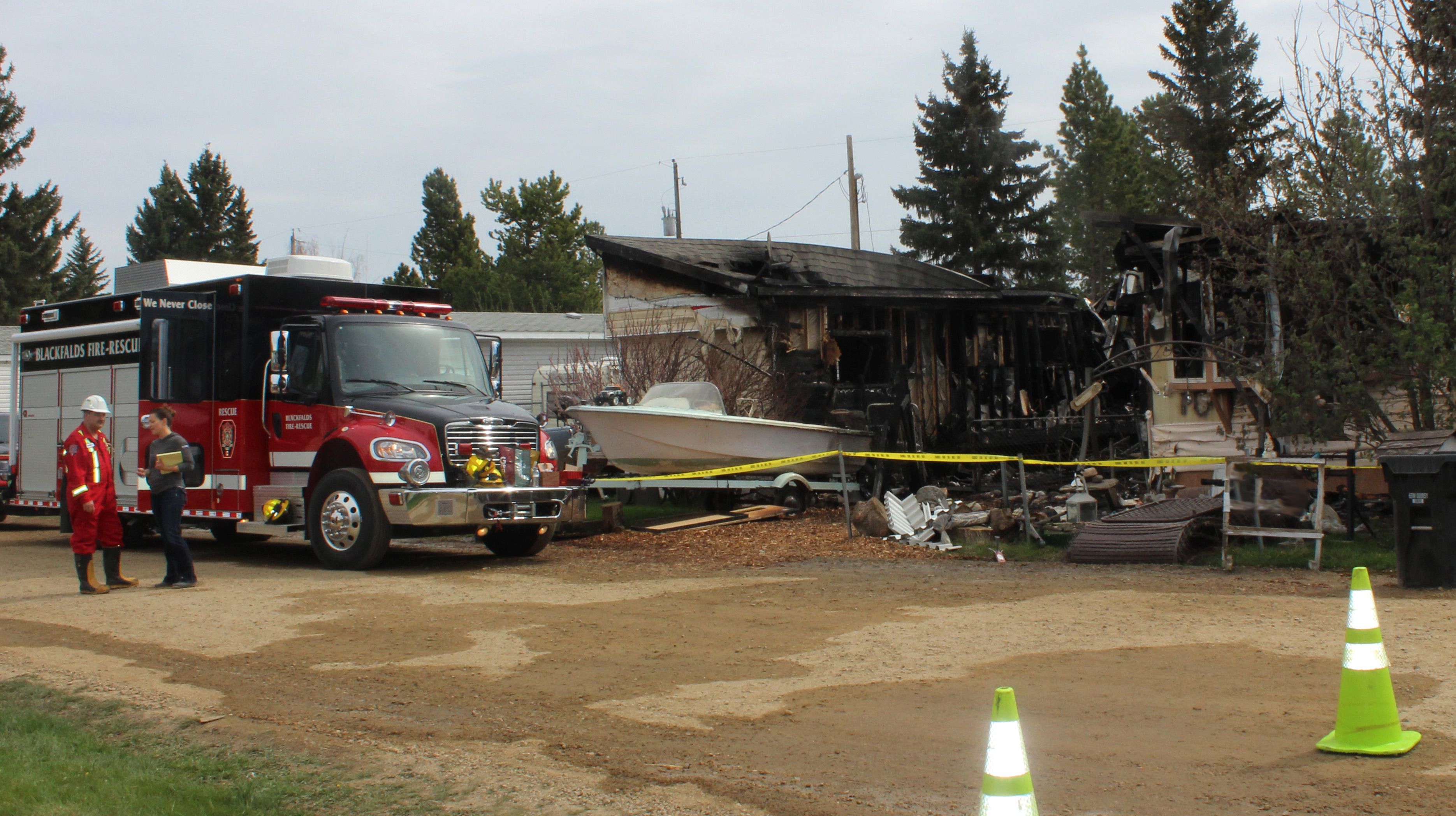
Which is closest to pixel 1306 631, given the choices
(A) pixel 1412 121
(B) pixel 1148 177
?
(A) pixel 1412 121

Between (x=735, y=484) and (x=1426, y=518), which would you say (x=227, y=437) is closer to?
(x=735, y=484)

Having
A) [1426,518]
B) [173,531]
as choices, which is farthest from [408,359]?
[1426,518]

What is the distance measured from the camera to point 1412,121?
1311 cm

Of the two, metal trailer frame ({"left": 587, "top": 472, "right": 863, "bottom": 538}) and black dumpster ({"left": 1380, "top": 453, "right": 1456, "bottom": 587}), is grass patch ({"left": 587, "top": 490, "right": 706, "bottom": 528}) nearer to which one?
metal trailer frame ({"left": 587, "top": 472, "right": 863, "bottom": 538})

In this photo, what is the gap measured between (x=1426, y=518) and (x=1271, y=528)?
Answer: 2.25 metres

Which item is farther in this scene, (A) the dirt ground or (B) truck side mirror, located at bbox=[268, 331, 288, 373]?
(B) truck side mirror, located at bbox=[268, 331, 288, 373]

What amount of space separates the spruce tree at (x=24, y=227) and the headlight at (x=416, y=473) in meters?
47.3

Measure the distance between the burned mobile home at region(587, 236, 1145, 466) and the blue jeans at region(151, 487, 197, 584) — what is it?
33.2 feet

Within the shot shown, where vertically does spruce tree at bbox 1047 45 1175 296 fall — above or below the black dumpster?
above

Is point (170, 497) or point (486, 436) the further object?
point (486, 436)

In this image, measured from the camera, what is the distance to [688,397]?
679 inches

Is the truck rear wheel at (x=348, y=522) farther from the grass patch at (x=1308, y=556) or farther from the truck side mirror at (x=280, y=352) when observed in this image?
the grass patch at (x=1308, y=556)

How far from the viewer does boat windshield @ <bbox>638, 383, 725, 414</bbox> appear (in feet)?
56.3

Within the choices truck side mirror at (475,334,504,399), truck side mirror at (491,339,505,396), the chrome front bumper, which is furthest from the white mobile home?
the chrome front bumper
